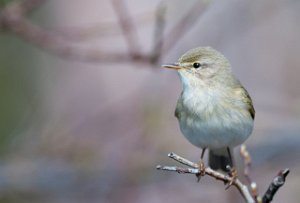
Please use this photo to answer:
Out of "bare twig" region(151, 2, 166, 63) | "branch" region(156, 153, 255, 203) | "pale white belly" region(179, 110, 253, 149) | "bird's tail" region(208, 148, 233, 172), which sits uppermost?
"bare twig" region(151, 2, 166, 63)

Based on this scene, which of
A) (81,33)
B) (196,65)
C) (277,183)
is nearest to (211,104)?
(196,65)

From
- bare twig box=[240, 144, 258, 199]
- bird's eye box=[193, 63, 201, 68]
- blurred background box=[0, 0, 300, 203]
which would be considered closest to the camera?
bare twig box=[240, 144, 258, 199]

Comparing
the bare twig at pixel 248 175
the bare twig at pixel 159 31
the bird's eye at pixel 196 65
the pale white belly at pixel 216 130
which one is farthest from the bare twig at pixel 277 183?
the bare twig at pixel 159 31

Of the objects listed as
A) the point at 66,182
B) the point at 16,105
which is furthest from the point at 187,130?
the point at 16,105

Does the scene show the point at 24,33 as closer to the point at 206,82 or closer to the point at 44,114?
the point at 206,82

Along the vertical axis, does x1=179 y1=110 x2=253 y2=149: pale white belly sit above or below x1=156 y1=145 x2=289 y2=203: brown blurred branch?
above

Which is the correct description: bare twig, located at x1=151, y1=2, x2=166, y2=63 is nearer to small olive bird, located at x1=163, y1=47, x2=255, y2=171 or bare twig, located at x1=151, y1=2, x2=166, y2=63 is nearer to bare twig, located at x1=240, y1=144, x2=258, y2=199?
small olive bird, located at x1=163, y1=47, x2=255, y2=171

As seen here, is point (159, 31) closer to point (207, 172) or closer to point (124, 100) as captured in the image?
point (207, 172)

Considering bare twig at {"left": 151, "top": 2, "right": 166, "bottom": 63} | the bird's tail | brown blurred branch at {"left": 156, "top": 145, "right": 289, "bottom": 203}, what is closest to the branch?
brown blurred branch at {"left": 156, "top": 145, "right": 289, "bottom": 203}
